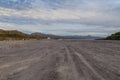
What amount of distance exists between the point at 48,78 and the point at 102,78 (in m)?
2.35

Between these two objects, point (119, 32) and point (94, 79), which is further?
point (119, 32)

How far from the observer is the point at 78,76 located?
1108cm

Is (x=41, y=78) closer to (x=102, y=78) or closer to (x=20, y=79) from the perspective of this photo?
(x=20, y=79)

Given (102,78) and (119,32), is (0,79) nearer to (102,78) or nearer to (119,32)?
(102,78)

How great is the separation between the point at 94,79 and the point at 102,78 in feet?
1.53

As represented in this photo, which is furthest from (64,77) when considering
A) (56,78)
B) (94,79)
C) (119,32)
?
(119,32)

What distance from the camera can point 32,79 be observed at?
10.5 meters

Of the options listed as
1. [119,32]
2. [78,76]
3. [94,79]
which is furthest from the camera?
[119,32]

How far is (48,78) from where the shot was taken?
10648mm

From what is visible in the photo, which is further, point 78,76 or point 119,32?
point 119,32

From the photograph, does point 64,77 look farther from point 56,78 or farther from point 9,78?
point 9,78

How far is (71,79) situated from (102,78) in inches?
53.6

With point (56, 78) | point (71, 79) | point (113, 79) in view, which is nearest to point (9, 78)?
point (56, 78)

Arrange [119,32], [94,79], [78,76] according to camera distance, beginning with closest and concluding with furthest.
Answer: [94,79] < [78,76] < [119,32]
